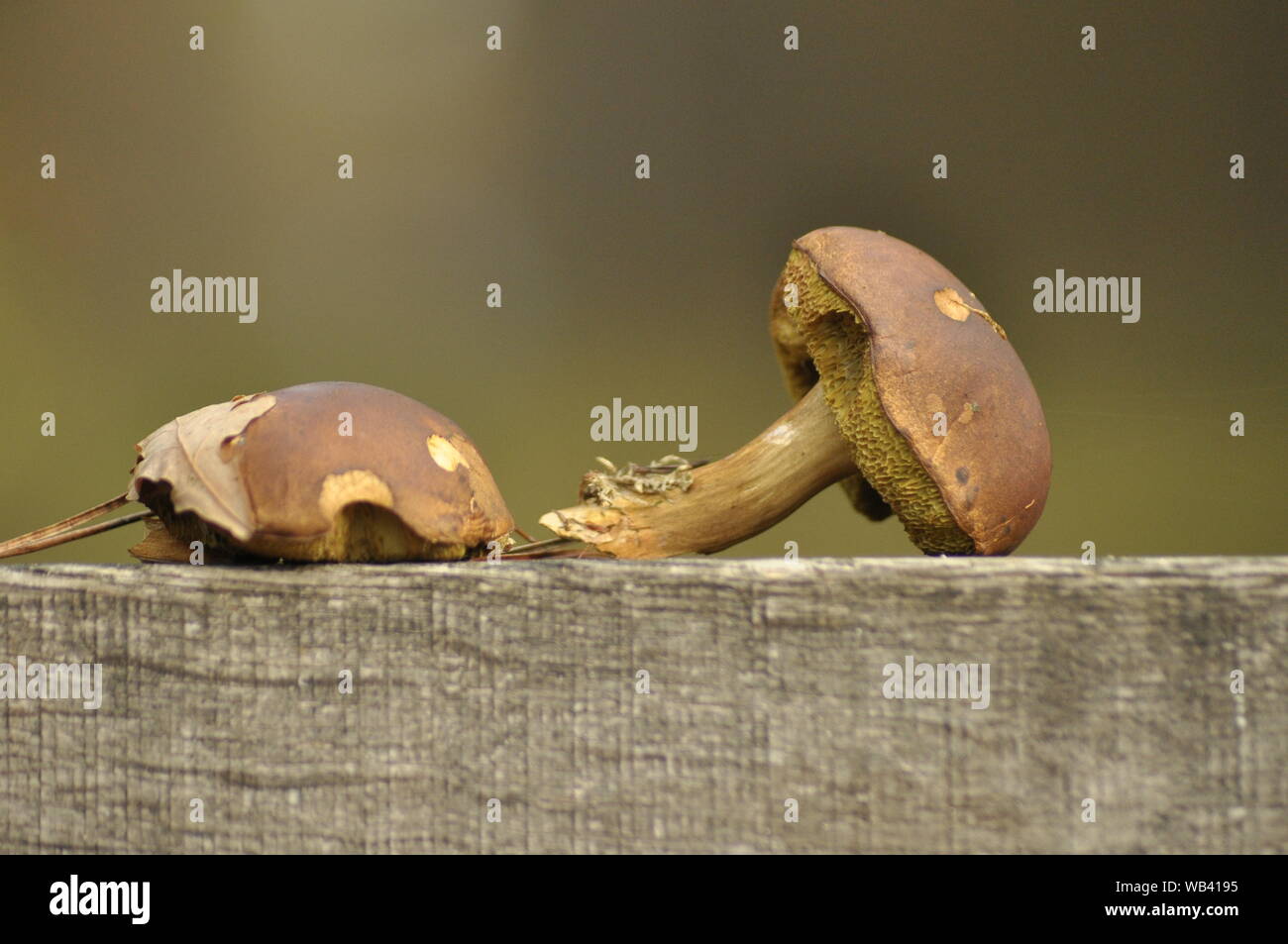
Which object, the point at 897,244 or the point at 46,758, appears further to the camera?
the point at 897,244

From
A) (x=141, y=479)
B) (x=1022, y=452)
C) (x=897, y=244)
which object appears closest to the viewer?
(x=141, y=479)

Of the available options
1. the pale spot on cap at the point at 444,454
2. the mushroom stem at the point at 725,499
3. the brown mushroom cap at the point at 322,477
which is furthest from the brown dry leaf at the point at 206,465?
the mushroom stem at the point at 725,499

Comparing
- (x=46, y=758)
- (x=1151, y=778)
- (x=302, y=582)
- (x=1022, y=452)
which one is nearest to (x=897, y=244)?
(x=1022, y=452)

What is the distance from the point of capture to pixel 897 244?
1.52 metres

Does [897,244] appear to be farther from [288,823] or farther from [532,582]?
[288,823]

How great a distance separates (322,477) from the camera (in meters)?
1.21

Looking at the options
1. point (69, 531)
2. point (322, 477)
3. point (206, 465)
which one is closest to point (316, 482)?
point (322, 477)

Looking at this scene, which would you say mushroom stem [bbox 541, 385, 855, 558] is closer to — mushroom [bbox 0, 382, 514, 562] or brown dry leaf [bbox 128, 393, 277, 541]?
mushroom [bbox 0, 382, 514, 562]

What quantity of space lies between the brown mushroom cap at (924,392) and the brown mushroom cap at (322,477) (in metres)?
0.51

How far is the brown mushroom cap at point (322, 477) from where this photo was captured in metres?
1.21

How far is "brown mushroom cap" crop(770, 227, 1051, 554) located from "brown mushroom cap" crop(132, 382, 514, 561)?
0.51 m

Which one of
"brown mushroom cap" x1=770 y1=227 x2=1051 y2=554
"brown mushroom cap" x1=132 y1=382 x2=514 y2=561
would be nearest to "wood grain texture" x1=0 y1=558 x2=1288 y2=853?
"brown mushroom cap" x1=132 y1=382 x2=514 y2=561

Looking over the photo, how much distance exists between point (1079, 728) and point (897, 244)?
0.70 metres

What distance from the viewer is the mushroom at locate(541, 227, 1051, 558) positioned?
53.5 inches
